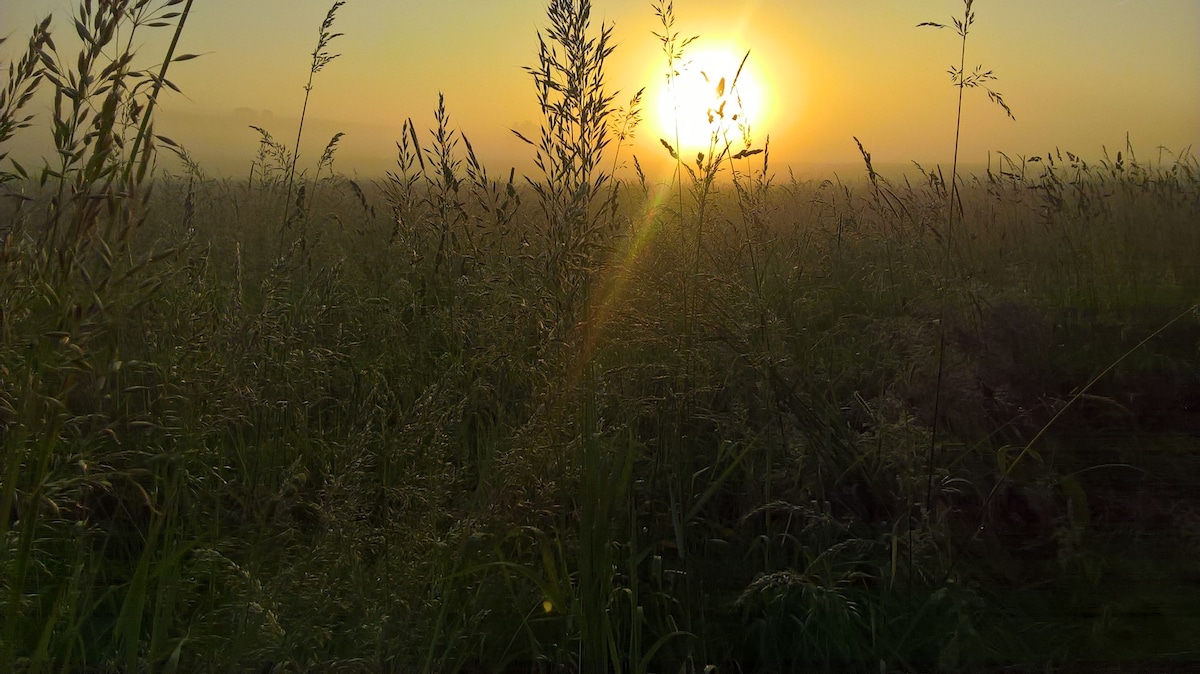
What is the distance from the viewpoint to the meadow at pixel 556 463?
1.37 metres

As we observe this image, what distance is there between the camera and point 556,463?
1.67 metres

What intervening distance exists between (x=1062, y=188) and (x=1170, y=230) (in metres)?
0.58

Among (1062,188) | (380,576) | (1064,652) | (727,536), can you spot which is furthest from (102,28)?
(1062,188)

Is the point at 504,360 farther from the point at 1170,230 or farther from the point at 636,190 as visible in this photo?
the point at 1170,230

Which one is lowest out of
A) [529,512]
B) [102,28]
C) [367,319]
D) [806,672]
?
[806,672]

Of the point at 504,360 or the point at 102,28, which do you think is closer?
the point at 102,28

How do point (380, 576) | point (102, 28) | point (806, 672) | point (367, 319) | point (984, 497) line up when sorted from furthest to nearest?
1. point (367, 319)
2. point (984, 497)
3. point (806, 672)
4. point (380, 576)
5. point (102, 28)

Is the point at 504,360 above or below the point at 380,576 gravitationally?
above

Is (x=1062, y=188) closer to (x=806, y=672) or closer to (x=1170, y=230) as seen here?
(x=1170, y=230)

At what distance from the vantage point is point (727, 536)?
6.54 feet

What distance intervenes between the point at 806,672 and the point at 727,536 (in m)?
0.42

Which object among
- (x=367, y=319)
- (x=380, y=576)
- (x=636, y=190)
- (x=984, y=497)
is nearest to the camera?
(x=380, y=576)

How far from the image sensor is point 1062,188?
13.7 ft

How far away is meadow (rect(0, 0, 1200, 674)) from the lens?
1.37m
